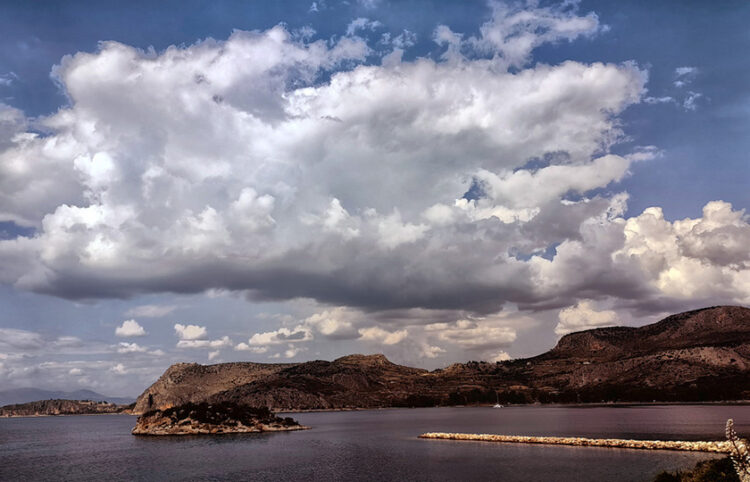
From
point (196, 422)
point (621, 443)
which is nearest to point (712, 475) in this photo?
point (621, 443)

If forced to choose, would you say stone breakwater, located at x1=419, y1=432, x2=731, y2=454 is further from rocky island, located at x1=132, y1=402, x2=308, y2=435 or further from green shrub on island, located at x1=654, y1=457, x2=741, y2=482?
rocky island, located at x1=132, y1=402, x2=308, y2=435

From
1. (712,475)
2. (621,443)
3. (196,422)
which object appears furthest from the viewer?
(196,422)

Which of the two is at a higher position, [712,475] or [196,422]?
[712,475]

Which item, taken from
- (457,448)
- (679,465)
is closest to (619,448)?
(679,465)

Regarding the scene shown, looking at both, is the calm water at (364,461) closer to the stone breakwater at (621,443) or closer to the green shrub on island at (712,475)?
the stone breakwater at (621,443)

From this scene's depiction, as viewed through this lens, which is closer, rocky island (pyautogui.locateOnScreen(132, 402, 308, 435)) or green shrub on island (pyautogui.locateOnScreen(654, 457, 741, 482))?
green shrub on island (pyautogui.locateOnScreen(654, 457, 741, 482))

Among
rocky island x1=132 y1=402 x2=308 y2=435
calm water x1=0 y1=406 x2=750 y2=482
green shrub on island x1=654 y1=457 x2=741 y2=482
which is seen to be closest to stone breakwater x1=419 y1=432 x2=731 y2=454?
calm water x1=0 y1=406 x2=750 y2=482

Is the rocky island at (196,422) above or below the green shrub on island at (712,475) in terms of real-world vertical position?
below

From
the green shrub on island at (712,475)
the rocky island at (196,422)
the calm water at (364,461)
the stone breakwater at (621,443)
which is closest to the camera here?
the green shrub on island at (712,475)

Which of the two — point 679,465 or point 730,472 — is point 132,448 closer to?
point 679,465

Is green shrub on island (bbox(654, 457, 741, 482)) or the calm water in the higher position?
green shrub on island (bbox(654, 457, 741, 482))

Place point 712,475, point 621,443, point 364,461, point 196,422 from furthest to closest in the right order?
point 196,422
point 621,443
point 364,461
point 712,475

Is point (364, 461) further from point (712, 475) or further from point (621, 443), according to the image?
point (712, 475)

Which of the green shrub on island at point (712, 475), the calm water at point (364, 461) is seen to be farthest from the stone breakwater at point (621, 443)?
the green shrub on island at point (712, 475)
